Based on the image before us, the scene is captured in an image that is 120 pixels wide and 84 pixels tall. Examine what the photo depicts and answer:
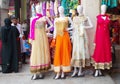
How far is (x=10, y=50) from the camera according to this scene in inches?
326

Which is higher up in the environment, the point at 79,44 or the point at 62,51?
the point at 79,44

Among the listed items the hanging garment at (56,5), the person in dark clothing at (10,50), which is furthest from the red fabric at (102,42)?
the person in dark clothing at (10,50)

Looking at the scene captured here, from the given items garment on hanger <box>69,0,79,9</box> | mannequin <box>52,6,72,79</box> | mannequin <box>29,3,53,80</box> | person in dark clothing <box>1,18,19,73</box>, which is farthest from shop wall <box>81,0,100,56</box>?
person in dark clothing <box>1,18,19,73</box>

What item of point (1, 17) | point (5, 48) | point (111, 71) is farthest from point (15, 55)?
point (111, 71)

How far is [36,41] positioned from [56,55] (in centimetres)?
57

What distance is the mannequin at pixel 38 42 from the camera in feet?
24.5

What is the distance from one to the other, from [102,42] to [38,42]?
148 centimetres

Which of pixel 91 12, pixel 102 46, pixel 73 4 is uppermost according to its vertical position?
pixel 73 4

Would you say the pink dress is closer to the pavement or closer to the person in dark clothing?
the pavement

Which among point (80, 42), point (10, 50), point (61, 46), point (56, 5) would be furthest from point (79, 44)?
point (10, 50)

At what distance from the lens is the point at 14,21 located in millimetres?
9289

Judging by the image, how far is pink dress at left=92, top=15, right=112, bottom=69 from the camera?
7.49m

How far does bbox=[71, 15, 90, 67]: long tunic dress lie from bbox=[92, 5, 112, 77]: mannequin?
25 centimetres

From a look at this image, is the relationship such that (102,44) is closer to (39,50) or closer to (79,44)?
(79,44)
